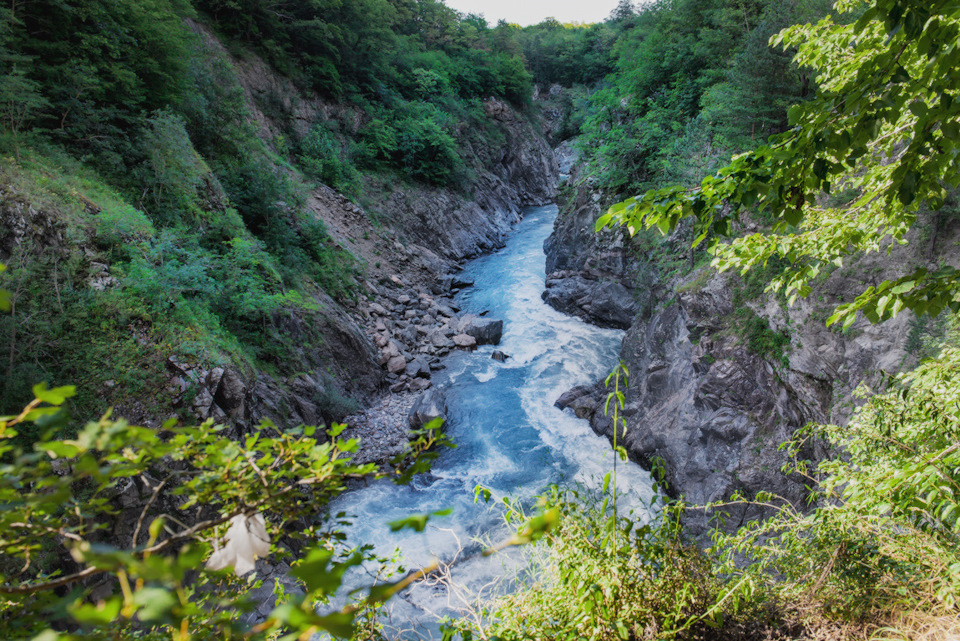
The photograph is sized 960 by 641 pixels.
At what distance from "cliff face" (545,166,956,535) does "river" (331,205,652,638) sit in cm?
107

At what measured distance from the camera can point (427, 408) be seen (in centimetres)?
987

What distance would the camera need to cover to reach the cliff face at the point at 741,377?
18.9ft

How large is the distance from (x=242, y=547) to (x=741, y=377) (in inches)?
302

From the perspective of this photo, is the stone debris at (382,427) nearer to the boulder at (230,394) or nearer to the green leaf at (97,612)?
the boulder at (230,394)

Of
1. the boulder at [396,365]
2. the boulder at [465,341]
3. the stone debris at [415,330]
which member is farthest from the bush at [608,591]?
the boulder at [465,341]

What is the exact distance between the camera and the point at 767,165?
207cm

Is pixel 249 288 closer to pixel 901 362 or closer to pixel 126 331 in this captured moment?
pixel 126 331

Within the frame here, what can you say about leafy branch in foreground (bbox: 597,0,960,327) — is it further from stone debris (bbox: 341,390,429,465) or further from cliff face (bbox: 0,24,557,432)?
stone debris (bbox: 341,390,429,465)

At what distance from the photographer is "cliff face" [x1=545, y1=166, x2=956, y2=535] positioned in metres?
5.76

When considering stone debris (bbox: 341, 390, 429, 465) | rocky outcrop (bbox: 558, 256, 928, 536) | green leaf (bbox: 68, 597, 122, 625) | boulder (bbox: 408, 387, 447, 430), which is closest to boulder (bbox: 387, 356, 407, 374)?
stone debris (bbox: 341, 390, 429, 465)

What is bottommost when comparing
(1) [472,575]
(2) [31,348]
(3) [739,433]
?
(1) [472,575]

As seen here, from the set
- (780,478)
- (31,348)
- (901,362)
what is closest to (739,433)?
(780,478)

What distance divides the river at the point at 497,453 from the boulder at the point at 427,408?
12.3 inches

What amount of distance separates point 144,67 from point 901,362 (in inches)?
552
